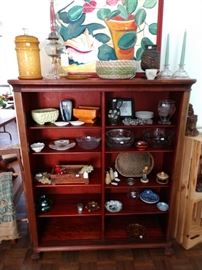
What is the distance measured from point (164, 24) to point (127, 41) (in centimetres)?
31

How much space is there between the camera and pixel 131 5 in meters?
1.62

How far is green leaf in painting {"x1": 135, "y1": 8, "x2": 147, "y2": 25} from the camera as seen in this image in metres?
1.64

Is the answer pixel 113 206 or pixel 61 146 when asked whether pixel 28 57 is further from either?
pixel 113 206

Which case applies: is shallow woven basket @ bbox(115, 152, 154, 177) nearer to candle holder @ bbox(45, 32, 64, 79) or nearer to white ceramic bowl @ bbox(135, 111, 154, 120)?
white ceramic bowl @ bbox(135, 111, 154, 120)

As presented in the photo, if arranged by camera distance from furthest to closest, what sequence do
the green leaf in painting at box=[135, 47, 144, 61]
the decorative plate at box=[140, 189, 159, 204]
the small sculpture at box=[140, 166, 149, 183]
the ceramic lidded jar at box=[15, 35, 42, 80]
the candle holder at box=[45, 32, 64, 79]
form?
1. the decorative plate at box=[140, 189, 159, 204]
2. the small sculpture at box=[140, 166, 149, 183]
3. the green leaf in painting at box=[135, 47, 144, 61]
4. the candle holder at box=[45, 32, 64, 79]
5. the ceramic lidded jar at box=[15, 35, 42, 80]

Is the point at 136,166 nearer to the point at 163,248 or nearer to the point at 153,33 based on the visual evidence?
the point at 163,248

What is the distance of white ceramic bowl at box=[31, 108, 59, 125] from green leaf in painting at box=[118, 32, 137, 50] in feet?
2.34

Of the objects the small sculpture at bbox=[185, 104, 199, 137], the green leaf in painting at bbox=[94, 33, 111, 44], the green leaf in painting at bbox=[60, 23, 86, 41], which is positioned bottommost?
the small sculpture at bbox=[185, 104, 199, 137]

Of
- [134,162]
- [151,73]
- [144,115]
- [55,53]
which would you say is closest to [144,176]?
[134,162]

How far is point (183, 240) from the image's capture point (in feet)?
6.56

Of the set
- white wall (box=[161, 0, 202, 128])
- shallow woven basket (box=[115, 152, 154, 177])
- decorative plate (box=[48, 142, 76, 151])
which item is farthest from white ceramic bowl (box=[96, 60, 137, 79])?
shallow woven basket (box=[115, 152, 154, 177])

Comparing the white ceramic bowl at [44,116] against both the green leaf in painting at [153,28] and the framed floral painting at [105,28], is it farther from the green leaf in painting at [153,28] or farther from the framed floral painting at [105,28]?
the green leaf in painting at [153,28]

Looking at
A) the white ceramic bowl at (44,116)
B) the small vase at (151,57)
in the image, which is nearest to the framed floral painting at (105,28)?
the small vase at (151,57)

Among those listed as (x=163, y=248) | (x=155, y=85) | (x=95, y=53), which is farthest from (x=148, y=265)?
(x=95, y=53)
